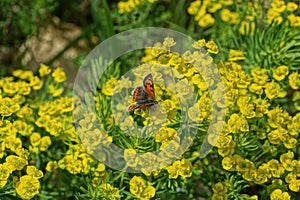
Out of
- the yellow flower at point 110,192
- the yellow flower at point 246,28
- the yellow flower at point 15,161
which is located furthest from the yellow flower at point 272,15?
the yellow flower at point 15,161

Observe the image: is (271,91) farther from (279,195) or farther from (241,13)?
(241,13)

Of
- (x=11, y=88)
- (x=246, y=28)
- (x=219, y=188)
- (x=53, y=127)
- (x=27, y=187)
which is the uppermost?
(x=246, y=28)

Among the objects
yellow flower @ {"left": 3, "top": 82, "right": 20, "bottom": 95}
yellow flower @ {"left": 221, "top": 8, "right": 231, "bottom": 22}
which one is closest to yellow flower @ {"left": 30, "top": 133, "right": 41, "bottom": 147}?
yellow flower @ {"left": 3, "top": 82, "right": 20, "bottom": 95}

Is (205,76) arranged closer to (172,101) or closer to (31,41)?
(172,101)

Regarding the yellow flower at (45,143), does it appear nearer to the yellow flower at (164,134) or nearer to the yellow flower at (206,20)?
the yellow flower at (164,134)

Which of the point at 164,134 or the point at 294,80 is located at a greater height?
the point at 294,80

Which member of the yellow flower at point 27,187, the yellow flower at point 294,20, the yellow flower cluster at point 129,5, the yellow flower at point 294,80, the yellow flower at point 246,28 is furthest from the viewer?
the yellow flower cluster at point 129,5

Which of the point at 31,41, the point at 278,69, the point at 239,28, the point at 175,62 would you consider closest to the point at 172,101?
the point at 175,62

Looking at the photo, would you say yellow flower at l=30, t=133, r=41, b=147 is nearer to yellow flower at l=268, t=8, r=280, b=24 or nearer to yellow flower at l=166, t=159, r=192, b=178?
yellow flower at l=166, t=159, r=192, b=178

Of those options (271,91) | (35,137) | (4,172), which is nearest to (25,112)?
(35,137)
